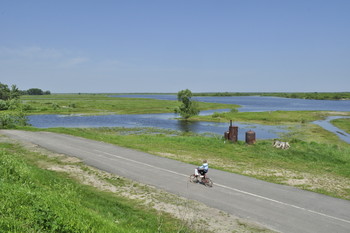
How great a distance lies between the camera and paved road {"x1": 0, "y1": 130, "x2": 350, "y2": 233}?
12.5m

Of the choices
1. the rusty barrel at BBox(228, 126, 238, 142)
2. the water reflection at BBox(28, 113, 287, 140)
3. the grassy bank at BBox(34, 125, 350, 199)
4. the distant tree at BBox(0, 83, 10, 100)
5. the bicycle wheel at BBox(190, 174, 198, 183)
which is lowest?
the water reflection at BBox(28, 113, 287, 140)

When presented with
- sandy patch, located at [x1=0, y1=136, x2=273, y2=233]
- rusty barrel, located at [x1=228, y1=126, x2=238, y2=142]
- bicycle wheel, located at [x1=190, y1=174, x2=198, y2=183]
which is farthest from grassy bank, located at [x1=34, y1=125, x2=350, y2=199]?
sandy patch, located at [x1=0, y1=136, x2=273, y2=233]

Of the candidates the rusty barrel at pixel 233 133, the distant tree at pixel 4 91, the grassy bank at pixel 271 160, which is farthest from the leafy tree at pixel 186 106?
the distant tree at pixel 4 91

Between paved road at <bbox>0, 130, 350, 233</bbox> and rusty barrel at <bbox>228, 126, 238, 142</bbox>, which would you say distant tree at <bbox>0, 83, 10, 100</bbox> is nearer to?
paved road at <bbox>0, 130, 350, 233</bbox>

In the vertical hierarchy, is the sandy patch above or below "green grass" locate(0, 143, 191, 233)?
below

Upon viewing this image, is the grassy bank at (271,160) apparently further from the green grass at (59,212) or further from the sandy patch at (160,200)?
the green grass at (59,212)

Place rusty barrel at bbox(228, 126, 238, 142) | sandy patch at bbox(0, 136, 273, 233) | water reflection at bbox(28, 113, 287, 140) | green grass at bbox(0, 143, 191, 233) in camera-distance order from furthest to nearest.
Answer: water reflection at bbox(28, 113, 287, 140) → rusty barrel at bbox(228, 126, 238, 142) → sandy patch at bbox(0, 136, 273, 233) → green grass at bbox(0, 143, 191, 233)

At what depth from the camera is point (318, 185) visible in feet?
58.7

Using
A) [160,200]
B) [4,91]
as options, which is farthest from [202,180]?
[4,91]

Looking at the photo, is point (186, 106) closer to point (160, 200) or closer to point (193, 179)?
point (193, 179)

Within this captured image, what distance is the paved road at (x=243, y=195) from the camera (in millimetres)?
12484

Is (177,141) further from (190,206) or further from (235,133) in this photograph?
(190,206)

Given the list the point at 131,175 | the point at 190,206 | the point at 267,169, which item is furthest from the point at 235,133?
the point at 190,206

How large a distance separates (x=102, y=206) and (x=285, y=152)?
20.5m
